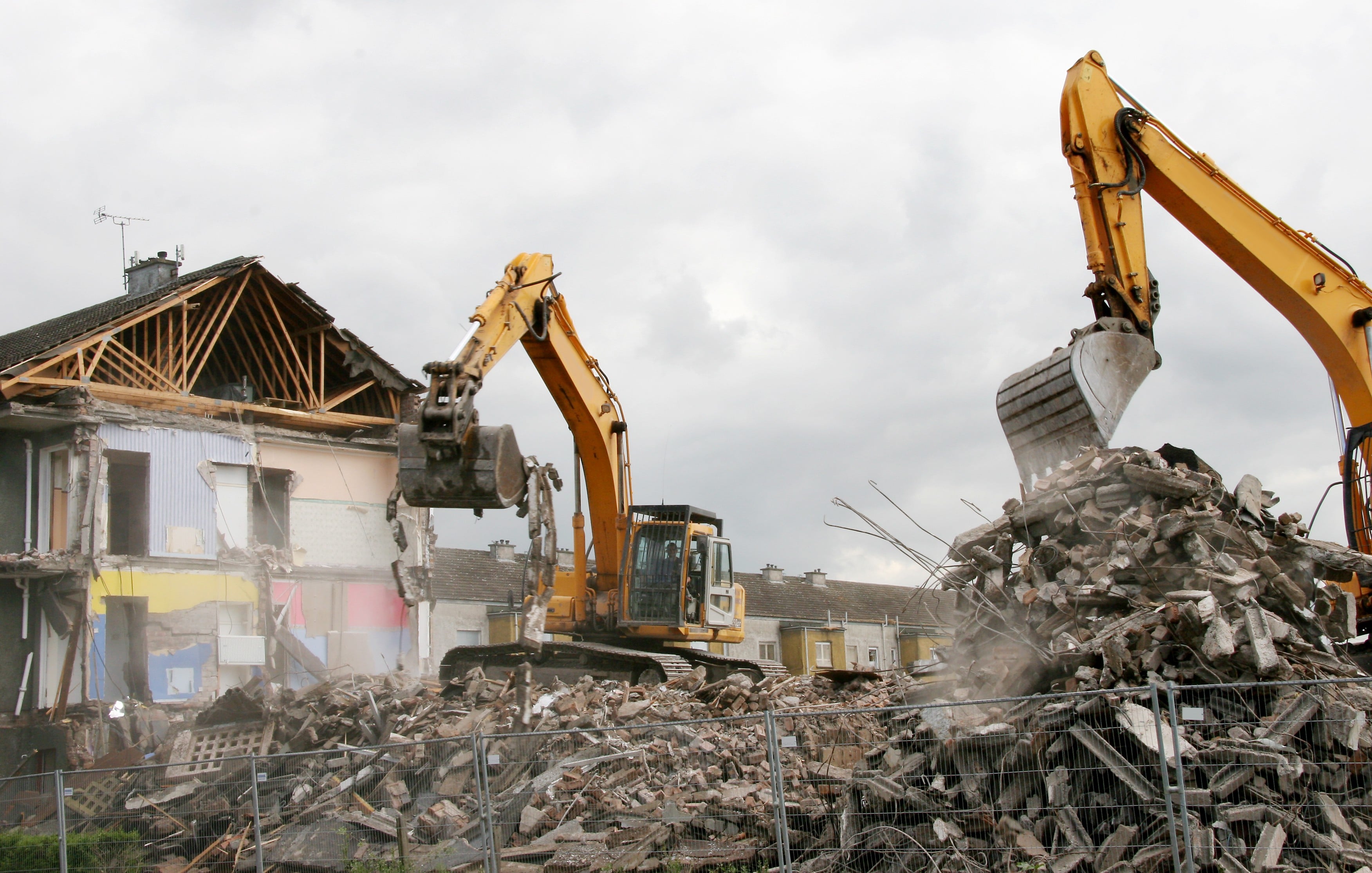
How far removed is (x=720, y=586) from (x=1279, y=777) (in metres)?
9.44

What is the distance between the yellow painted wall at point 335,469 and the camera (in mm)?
20328

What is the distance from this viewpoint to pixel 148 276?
83.1 feet

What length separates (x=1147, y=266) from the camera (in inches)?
456

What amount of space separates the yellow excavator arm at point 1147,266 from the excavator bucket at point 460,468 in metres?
5.12

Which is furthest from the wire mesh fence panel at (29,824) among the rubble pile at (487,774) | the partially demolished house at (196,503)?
the partially demolished house at (196,503)

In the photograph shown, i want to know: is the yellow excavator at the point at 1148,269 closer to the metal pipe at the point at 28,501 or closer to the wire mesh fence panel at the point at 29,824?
the wire mesh fence panel at the point at 29,824

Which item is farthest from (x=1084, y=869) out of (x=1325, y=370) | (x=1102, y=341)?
(x=1325, y=370)

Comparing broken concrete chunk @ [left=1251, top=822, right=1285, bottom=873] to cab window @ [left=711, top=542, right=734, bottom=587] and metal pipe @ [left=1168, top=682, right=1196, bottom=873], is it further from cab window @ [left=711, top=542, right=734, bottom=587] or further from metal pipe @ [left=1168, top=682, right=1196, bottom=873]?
cab window @ [left=711, top=542, right=734, bottom=587]

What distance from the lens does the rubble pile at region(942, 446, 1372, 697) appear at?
7703 millimetres

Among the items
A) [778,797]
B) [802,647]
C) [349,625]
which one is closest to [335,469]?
[349,625]

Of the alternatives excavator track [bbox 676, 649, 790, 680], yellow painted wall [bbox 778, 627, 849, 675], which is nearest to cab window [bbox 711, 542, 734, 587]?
excavator track [bbox 676, 649, 790, 680]

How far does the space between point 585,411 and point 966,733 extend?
7900 millimetres

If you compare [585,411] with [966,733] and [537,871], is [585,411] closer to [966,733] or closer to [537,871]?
A: [537,871]

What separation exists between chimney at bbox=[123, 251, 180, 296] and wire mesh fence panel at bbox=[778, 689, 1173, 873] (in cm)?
2197
